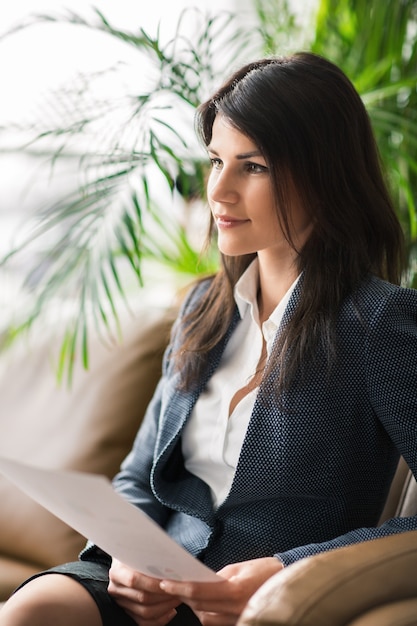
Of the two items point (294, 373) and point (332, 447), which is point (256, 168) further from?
point (332, 447)

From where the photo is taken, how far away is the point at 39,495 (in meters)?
1.04

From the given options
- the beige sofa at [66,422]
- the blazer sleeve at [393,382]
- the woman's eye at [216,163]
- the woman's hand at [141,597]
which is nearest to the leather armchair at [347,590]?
the blazer sleeve at [393,382]

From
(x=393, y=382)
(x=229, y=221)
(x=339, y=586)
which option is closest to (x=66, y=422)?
(x=229, y=221)

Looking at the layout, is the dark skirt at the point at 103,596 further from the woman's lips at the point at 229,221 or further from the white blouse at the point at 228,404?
the woman's lips at the point at 229,221

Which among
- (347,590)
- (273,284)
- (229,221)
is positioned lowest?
(347,590)

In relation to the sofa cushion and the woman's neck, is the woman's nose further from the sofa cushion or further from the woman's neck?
the sofa cushion

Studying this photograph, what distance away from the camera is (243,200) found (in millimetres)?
1262

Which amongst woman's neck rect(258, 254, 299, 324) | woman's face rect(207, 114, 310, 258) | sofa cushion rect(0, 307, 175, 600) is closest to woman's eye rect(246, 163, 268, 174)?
woman's face rect(207, 114, 310, 258)

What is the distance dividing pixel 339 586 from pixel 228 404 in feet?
1.36

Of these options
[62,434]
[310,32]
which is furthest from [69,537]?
[310,32]

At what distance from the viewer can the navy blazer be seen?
1175 millimetres

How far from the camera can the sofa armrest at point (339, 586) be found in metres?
0.91

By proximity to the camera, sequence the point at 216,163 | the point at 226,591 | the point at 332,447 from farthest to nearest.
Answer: the point at 216,163
the point at 332,447
the point at 226,591

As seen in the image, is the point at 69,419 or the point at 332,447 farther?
the point at 69,419
